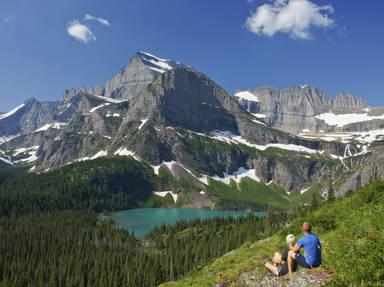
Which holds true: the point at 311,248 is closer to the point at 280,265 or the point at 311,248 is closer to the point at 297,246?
the point at 297,246

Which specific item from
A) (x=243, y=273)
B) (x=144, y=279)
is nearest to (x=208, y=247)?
(x=144, y=279)

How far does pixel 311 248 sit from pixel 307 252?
0.41m

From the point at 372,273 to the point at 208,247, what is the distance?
140 metres

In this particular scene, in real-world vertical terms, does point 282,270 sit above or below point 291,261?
below

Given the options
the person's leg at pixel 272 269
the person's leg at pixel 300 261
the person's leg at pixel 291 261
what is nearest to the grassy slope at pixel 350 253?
the person's leg at pixel 300 261

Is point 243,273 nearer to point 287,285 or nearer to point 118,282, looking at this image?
point 287,285

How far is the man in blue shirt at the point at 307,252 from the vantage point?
2134 centimetres

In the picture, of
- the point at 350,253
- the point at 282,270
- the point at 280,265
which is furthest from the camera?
the point at 280,265

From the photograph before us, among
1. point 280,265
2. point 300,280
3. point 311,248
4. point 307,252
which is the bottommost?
point 300,280

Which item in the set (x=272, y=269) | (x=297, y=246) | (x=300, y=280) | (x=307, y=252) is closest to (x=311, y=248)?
(x=307, y=252)

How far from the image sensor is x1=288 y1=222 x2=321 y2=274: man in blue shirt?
21344 mm

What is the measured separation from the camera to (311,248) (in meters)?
21.3

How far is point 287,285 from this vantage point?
2166 centimetres

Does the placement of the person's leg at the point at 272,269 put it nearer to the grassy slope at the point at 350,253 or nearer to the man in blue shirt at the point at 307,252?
the man in blue shirt at the point at 307,252
